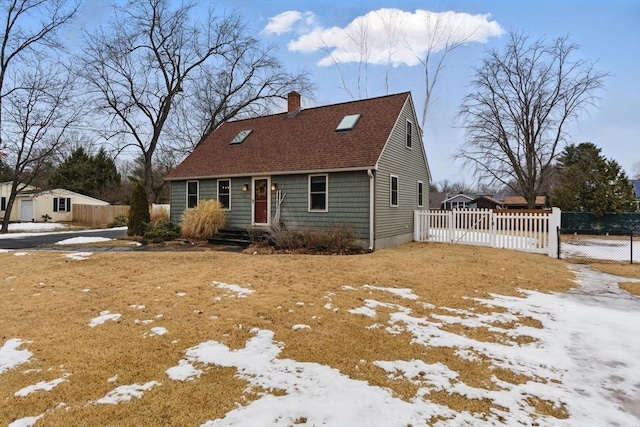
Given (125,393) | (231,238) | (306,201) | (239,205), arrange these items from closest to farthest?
(125,393), (306,201), (231,238), (239,205)

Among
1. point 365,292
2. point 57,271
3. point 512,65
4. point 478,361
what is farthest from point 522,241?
point 512,65

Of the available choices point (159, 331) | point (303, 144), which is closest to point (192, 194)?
point (303, 144)

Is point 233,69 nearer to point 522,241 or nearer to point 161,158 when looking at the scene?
point 161,158

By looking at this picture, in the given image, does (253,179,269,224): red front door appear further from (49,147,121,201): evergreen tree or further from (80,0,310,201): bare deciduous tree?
(49,147,121,201): evergreen tree

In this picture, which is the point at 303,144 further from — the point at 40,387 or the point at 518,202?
the point at 518,202

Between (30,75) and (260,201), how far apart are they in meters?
17.4

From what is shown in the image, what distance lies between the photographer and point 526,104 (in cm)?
2542

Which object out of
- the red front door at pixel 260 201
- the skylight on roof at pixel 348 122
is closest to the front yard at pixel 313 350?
the red front door at pixel 260 201

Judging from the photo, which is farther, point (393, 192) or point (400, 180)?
point (400, 180)

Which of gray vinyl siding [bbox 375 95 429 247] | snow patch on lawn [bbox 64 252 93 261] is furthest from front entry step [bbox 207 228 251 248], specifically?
gray vinyl siding [bbox 375 95 429 247]

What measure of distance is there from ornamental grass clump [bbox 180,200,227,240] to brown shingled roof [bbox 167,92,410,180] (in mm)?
1556

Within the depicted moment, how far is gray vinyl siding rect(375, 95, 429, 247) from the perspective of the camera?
1213cm

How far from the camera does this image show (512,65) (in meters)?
25.6

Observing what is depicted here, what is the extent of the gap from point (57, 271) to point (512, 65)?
29328 mm
